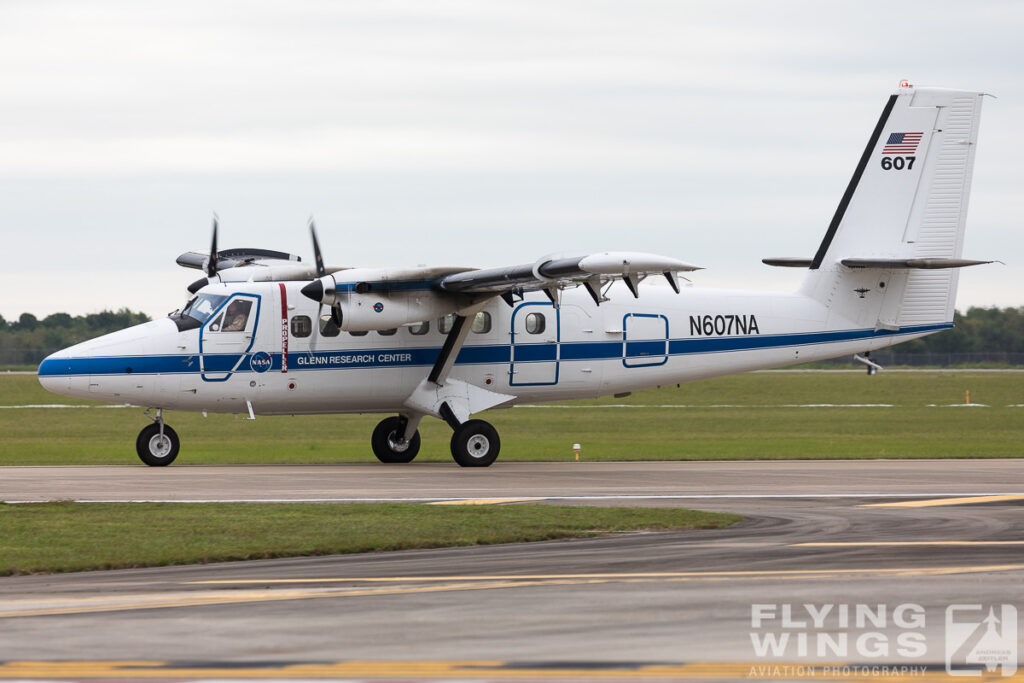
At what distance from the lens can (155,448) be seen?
27.1 m

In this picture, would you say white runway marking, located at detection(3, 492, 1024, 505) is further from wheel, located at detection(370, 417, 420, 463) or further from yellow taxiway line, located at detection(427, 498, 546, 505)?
wheel, located at detection(370, 417, 420, 463)

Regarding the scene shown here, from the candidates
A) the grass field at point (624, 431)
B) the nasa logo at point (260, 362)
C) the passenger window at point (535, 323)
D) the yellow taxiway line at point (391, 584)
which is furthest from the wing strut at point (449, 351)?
the yellow taxiway line at point (391, 584)

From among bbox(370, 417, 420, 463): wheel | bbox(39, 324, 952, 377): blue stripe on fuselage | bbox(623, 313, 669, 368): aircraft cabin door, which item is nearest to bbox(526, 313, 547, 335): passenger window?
bbox(39, 324, 952, 377): blue stripe on fuselage

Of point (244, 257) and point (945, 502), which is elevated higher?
point (244, 257)

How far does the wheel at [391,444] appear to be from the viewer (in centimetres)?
2977

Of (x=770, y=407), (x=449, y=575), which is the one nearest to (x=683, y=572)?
(x=449, y=575)

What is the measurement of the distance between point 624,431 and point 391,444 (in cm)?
1713

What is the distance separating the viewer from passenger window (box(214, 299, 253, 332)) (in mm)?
26562

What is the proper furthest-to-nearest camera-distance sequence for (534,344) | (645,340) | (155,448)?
1. (645,340)
2. (534,344)
3. (155,448)

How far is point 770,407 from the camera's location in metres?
64.3

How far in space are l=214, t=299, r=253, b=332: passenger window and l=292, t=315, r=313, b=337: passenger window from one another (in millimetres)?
918

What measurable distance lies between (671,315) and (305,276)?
779 cm

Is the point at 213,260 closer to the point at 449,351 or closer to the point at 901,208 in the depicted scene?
the point at 449,351

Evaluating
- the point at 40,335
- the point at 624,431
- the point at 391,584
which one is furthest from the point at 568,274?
the point at 40,335
